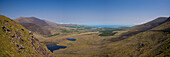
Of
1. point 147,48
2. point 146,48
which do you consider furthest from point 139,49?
point 147,48

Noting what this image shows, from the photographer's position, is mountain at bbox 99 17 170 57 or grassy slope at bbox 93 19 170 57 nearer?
mountain at bbox 99 17 170 57

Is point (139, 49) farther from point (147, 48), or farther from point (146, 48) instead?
point (147, 48)

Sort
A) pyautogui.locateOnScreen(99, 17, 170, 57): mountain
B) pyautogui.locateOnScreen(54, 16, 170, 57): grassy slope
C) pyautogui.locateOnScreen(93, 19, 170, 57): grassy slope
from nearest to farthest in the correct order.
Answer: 1. pyautogui.locateOnScreen(99, 17, 170, 57): mountain
2. pyautogui.locateOnScreen(93, 19, 170, 57): grassy slope
3. pyautogui.locateOnScreen(54, 16, 170, 57): grassy slope

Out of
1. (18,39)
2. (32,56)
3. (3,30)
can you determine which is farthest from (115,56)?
(3,30)

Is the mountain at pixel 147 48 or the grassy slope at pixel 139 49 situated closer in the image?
the mountain at pixel 147 48

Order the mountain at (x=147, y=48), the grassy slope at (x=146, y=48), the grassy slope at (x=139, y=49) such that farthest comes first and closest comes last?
1. the grassy slope at (x=139, y=49)
2. the grassy slope at (x=146, y=48)
3. the mountain at (x=147, y=48)

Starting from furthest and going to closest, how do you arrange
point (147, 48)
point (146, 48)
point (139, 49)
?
Answer: point (139, 49), point (146, 48), point (147, 48)

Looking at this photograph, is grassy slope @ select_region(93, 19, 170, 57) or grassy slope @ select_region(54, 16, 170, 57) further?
grassy slope @ select_region(54, 16, 170, 57)

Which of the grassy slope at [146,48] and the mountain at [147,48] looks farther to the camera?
the grassy slope at [146,48]

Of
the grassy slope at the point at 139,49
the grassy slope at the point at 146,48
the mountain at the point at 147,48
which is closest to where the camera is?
the mountain at the point at 147,48

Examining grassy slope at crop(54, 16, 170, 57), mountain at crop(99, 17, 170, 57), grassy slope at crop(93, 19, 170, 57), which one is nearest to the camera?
mountain at crop(99, 17, 170, 57)

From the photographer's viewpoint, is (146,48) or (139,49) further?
(139,49)

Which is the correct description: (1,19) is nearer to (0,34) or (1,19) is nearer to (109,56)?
(0,34)

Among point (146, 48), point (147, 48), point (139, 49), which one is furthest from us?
point (139, 49)
